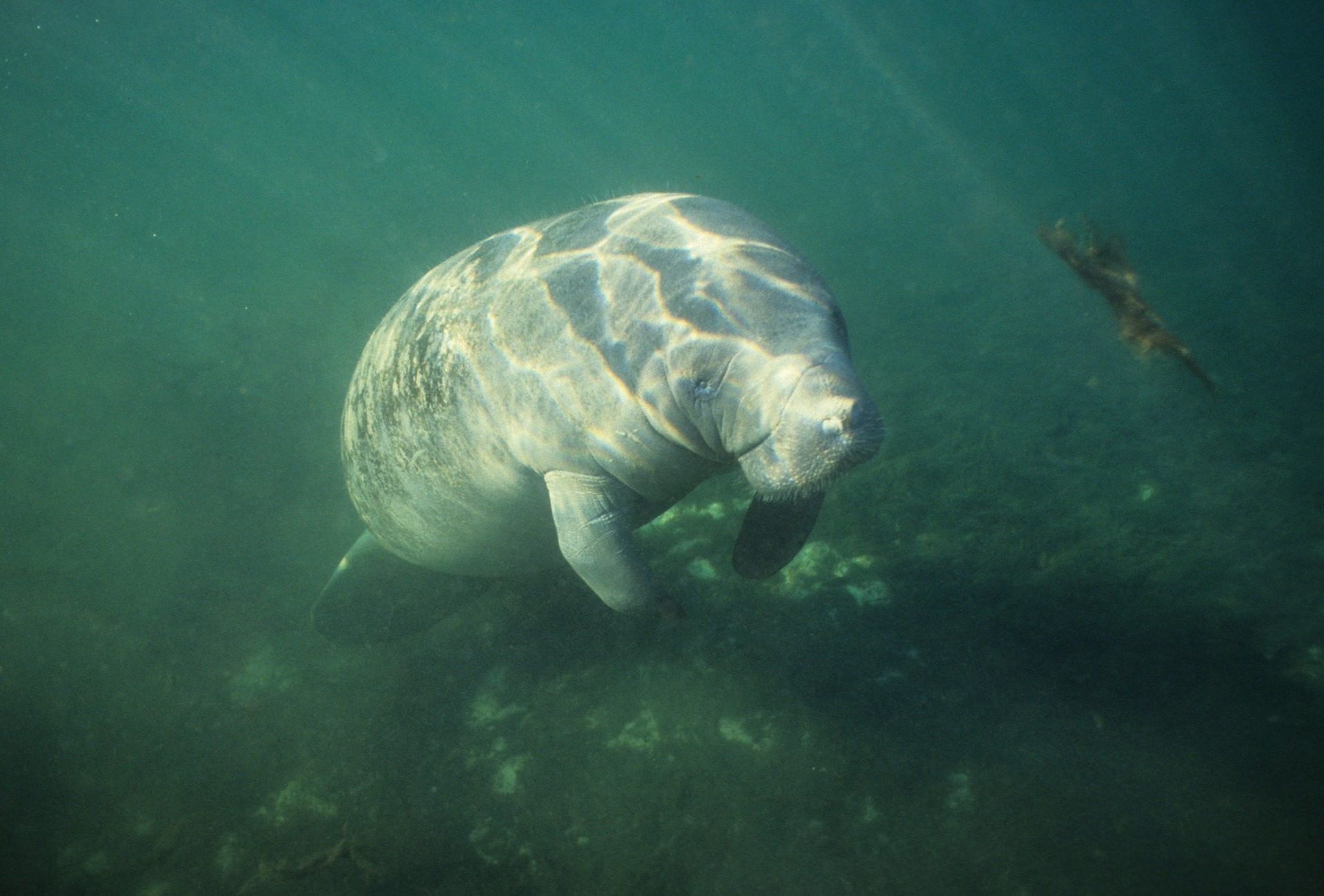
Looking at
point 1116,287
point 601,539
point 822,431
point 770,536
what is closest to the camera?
point 822,431

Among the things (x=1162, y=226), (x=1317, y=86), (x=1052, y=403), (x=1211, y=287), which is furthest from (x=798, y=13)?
(x=1052, y=403)

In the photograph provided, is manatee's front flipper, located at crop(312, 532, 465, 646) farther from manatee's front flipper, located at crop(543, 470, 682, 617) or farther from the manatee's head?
the manatee's head

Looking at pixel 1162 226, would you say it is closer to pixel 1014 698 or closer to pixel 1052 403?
pixel 1052 403

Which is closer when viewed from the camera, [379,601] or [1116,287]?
[379,601]

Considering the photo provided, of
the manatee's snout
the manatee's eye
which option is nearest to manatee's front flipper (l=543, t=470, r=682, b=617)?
the manatee's eye

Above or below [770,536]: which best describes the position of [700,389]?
above

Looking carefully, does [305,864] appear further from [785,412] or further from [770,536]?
[785,412]

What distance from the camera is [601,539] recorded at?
2.72 metres

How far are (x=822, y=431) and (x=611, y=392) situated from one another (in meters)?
0.91

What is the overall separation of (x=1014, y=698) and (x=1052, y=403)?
450 centimetres

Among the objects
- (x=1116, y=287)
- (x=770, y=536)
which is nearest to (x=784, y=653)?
(x=770, y=536)

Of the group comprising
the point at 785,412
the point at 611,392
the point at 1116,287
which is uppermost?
the point at 785,412

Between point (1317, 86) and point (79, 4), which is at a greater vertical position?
point (1317, 86)

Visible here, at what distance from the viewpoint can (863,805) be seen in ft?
9.02
